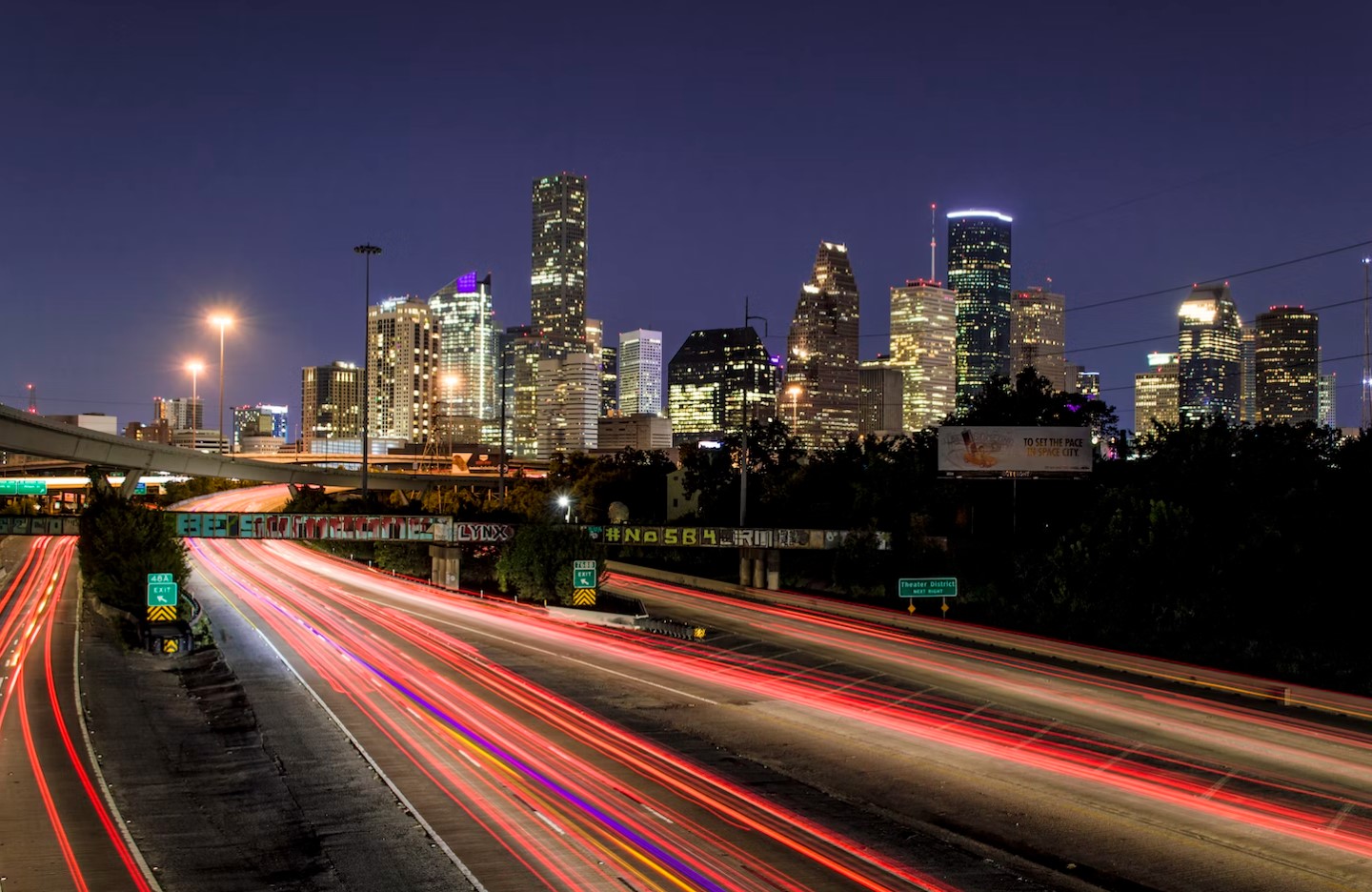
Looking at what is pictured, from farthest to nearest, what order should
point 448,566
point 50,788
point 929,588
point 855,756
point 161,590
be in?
point 448,566
point 929,588
point 161,590
point 855,756
point 50,788

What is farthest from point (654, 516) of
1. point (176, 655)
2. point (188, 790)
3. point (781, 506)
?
point (188, 790)

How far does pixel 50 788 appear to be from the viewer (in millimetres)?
22906

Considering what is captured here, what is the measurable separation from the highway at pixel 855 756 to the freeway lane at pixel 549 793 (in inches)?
3.4

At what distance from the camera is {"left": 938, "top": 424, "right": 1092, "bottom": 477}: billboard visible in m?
62.2

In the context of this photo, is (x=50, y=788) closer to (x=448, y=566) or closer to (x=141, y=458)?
(x=448, y=566)

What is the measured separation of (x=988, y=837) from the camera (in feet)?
67.1

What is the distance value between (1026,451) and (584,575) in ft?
86.4

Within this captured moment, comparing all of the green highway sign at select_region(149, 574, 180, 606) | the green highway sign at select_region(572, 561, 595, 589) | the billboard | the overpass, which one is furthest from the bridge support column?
the billboard

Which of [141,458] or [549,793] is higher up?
[141,458]

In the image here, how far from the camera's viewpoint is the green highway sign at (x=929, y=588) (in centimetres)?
5003

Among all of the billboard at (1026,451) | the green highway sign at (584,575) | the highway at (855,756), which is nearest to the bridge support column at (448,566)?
the green highway sign at (584,575)

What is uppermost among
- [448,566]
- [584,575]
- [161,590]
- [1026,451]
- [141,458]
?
[1026,451]

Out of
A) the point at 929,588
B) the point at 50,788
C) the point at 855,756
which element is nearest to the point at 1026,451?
the point at 929,588

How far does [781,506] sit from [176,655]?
51.2 meters
